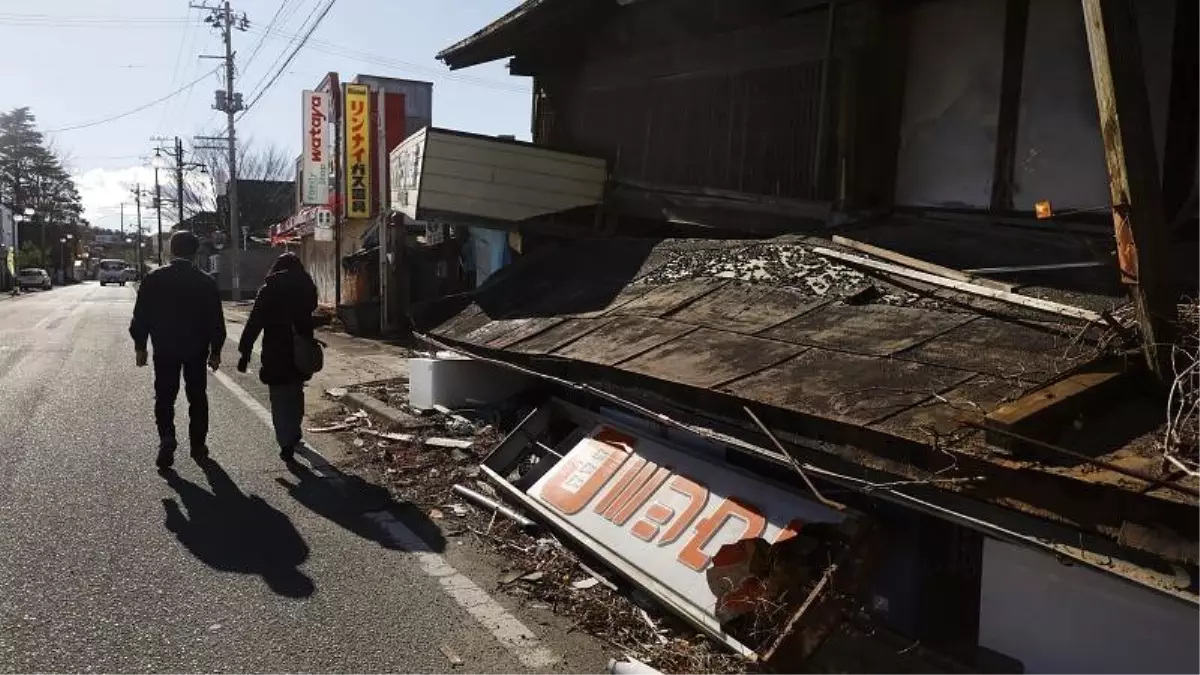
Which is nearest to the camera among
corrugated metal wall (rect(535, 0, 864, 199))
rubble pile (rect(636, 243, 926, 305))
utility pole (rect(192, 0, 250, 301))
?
rubble pile (rect(636, 243, 926, 305))

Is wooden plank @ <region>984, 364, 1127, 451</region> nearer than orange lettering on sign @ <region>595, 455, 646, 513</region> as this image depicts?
Yes

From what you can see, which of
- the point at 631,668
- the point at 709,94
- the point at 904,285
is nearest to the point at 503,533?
the point at 631,668

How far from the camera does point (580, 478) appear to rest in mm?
5719

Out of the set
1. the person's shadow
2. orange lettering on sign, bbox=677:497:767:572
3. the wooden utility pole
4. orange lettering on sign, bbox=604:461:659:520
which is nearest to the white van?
the person's shadow

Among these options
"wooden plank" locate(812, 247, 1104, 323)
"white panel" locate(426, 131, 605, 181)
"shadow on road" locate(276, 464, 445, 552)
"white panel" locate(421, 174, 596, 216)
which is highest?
"white panel" locate(426, 131, 605, 181)

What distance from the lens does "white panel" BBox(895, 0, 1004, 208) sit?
21.8 feet

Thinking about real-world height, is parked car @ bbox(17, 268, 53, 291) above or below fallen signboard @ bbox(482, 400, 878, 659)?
below

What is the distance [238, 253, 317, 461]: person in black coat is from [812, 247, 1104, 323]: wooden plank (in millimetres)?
4491

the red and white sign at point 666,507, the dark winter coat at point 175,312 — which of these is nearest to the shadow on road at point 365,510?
the red and white sign at point 666,507

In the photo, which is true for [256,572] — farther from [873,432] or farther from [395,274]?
[395,274]

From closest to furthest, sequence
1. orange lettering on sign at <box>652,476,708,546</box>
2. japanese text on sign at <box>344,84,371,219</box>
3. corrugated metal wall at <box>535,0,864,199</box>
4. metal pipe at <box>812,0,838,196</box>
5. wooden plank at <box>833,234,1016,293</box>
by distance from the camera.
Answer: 1. orange lettering on sign at <box>652,476,708,546</box>
2. wooden plank at <box>833,234,1016,293</box>
3. metal pipe at <box>812,0,838,196</box>
4. corrugated metal wall at <box>535,0,864,199</box>
5. japanese text on sign at <box>344,84,371,219</box>

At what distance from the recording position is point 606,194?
1087cm

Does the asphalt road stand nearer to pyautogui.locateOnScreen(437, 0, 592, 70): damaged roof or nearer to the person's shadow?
the person's shadow

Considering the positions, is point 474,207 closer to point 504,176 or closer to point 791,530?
point 504,176
